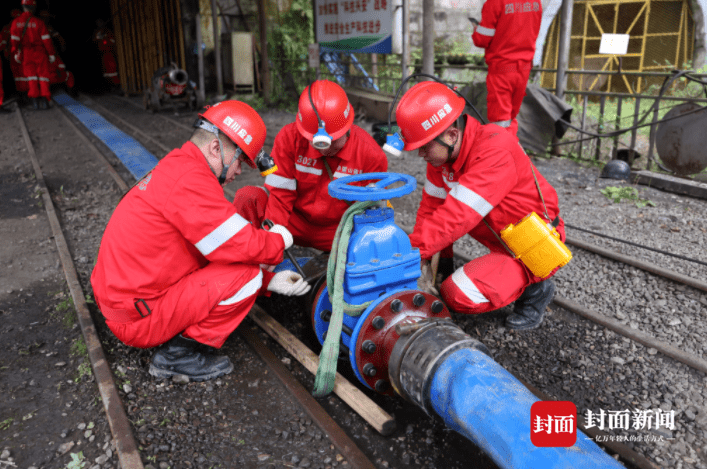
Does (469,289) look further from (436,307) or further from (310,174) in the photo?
(310,174)

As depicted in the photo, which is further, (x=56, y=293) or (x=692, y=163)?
(x=692, y=163)

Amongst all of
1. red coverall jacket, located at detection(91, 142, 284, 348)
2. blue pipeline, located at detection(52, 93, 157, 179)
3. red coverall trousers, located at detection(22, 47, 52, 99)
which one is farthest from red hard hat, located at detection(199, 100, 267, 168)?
red coverall trousers, located at detection(22, 47, 52, 99)

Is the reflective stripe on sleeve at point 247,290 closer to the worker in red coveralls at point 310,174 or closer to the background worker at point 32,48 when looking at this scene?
the worker in red coveralls at point 310,174

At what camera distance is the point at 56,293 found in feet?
12.0

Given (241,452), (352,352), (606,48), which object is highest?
(606,48)

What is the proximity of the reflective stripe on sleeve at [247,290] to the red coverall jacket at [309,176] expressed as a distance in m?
0.91

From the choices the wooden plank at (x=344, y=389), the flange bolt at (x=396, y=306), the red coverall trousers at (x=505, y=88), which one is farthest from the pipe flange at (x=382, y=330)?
the red coverall trousers at (x=505, y=88)

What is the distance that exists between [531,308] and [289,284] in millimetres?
1504

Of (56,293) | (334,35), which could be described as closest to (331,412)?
(56,293)

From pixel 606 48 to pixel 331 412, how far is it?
5.91 meters

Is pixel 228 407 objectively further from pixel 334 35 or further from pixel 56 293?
pixel 334 35

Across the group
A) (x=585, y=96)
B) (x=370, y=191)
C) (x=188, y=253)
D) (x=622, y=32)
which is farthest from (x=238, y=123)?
(x=622, y=32)

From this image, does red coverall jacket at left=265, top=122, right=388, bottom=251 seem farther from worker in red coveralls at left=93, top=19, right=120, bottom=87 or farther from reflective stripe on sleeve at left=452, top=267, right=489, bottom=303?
worker in red coveralls at left=93, top=19, right=120, bottom=87

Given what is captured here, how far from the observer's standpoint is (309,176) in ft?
11.1
